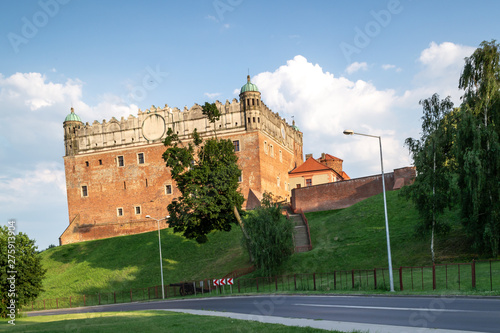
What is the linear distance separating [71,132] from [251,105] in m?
29.7

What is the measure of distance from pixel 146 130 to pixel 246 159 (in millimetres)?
16572

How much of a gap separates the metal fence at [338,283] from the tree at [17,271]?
6.91m

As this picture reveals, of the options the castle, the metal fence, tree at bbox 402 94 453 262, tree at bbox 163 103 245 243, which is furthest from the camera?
the castle

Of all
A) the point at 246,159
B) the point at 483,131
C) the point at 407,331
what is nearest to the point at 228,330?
the point at 407,331

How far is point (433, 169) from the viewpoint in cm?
3316

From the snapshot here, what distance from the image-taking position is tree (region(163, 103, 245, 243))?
4281 cm

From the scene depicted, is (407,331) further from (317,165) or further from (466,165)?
(317,165)

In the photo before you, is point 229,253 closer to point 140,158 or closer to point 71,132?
point 140,158

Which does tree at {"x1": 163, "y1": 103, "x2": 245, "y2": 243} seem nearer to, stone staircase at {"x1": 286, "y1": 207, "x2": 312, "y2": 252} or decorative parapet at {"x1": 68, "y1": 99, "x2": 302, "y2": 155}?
stone staircase at {"x1": 286, "y1": 207, "x2": 312, "y2": 252}

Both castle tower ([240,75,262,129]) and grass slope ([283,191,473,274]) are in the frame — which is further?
castle tower ([240,75,262,129])

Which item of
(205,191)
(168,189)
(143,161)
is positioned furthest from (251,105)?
(205,191)

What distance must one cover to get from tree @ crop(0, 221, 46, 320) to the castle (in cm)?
3185

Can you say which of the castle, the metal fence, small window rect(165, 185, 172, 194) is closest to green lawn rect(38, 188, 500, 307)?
the metal fence

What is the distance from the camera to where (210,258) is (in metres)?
50.5
